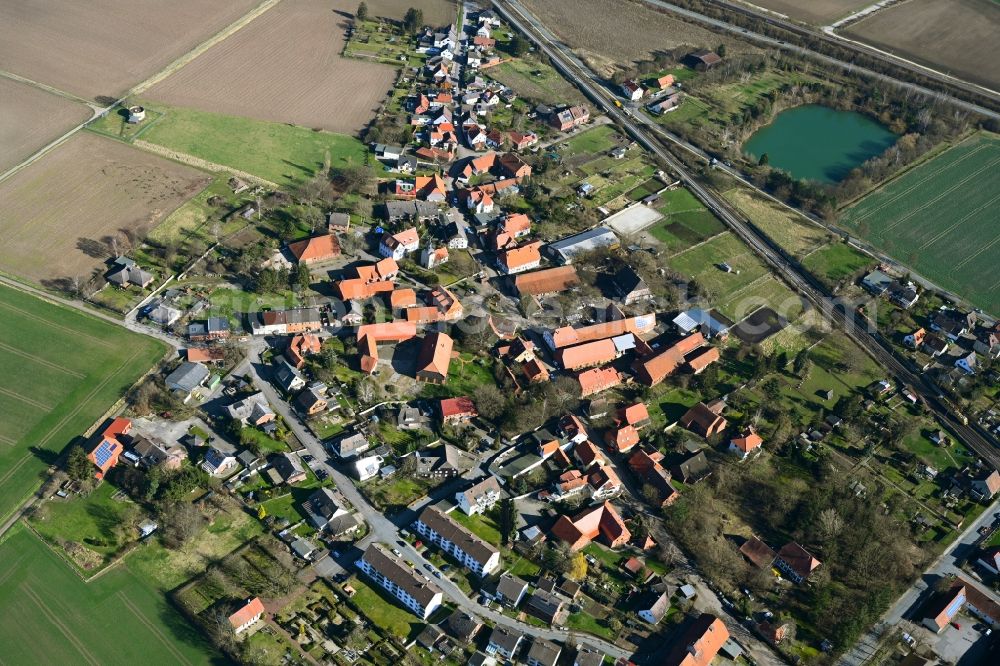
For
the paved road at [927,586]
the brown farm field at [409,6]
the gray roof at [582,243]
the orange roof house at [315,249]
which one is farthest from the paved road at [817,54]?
the orange roof house at [315,249]

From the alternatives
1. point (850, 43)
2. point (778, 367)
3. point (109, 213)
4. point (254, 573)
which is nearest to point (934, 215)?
point (778, 367)

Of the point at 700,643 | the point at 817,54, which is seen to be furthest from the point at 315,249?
the point at 817,54

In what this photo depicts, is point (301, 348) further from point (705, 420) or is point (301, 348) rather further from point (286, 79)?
point (286, 79)

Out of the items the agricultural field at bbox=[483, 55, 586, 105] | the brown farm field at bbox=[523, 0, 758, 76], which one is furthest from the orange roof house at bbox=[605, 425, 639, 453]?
the brown farm field at bbox=[523, 0, 758, 76]

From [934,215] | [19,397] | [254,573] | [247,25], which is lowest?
[934,215]

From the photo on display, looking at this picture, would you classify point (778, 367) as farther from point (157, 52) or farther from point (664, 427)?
point (157, 52)
